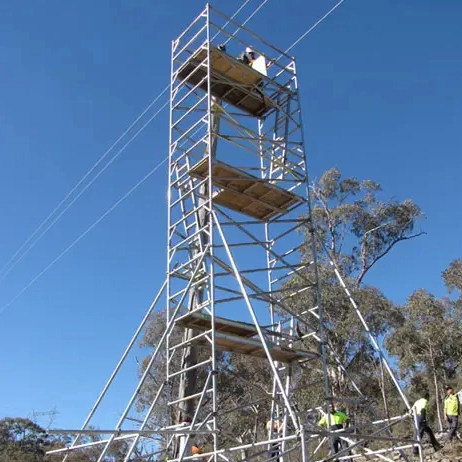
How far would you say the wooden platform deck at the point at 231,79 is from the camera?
11.1 meters

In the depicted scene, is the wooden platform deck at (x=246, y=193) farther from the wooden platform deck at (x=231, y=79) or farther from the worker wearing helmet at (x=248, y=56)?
the worker wearing helmet at (x=248, y=56)

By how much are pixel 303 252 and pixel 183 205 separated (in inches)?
633

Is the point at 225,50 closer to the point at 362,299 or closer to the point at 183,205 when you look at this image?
the point at 183,205

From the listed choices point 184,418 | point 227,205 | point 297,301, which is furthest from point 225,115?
point 297,301

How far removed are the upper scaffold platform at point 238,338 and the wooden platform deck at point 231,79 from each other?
4.54 m

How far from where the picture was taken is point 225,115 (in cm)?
1052

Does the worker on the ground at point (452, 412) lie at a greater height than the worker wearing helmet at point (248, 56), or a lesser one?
lesser

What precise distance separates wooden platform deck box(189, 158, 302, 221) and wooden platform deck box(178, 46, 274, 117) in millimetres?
2036

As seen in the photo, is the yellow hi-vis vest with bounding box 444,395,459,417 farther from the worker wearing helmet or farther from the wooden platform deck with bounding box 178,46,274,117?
the worker wearing helmet

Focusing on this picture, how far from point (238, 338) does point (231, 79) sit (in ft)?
17.9

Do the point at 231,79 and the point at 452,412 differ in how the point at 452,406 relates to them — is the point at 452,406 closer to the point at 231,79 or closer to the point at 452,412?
the point at 452,412

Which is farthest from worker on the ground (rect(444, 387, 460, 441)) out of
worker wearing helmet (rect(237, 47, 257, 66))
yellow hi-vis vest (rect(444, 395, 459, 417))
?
worker wearing helmet (rect(237, 47, 257, 66))

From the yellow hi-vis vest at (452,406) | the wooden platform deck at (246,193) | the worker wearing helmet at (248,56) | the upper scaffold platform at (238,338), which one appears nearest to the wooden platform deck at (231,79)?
the worker wearing helmet at (248,56)

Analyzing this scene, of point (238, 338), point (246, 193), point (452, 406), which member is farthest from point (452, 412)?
point (246, 193)
